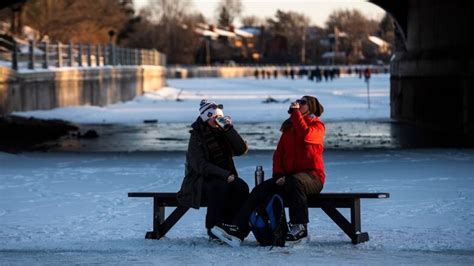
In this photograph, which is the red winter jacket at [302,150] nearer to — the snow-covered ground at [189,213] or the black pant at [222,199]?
the black pant at [222,199]

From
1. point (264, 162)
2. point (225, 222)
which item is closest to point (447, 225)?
point (225, 222)

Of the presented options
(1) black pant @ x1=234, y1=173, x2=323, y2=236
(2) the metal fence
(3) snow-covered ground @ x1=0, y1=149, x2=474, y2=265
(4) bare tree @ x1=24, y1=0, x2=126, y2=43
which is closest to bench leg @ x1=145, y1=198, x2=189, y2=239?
(3) snow-covered ground @ x1=0, y1=149, x2=474, y2=265

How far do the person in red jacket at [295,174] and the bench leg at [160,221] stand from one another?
52cm

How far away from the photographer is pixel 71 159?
21359mm

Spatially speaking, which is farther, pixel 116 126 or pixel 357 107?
pixel 357 107

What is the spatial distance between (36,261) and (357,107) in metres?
34.7

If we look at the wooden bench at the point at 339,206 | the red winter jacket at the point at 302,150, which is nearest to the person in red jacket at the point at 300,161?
the red winter jacket at the point at 302,150

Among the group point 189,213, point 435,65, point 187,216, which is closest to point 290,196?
point 187,216

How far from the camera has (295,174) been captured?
10.7 metres

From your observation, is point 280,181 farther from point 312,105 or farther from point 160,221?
point 160,221

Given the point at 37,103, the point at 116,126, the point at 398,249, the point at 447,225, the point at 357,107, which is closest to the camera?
the point at 398,249

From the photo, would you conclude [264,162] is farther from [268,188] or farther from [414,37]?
[414,37]

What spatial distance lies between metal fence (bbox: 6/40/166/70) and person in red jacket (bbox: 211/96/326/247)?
23360 millimetres

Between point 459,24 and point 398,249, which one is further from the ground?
point 459,24
